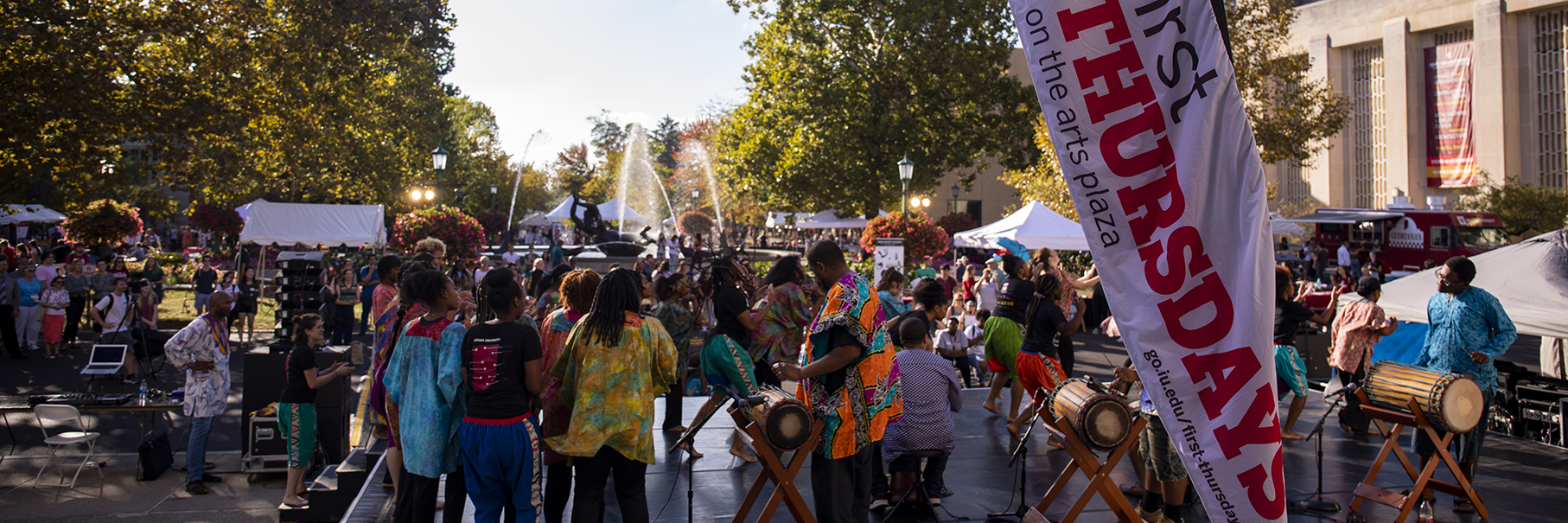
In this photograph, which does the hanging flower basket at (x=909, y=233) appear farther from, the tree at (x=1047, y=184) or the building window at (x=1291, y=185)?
the building window at (x=1291, y=185)

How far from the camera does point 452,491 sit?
4570 mm

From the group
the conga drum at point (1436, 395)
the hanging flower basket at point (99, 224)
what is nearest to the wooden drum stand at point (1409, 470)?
the conga drum at point (1436, 395)

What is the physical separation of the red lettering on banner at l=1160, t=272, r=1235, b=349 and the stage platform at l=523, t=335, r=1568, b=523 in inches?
139

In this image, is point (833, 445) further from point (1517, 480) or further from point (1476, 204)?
point (1476, 204)

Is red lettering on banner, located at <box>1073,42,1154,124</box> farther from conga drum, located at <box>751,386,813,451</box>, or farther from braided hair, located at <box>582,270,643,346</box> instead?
braided hair, located at <box>582,270,643,346</box>

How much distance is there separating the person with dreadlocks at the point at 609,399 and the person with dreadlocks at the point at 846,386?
712mm

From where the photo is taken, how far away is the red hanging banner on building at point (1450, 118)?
38.4 m

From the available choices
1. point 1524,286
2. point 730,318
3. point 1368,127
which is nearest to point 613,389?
point 730,318

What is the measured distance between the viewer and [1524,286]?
27.4 feet

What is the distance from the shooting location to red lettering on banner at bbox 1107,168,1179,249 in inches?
75.1

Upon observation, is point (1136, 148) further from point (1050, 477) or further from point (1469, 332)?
point (1469, 332)

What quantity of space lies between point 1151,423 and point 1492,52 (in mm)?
43303

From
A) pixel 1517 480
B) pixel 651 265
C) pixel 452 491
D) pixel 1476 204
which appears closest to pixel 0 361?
Answer: pixel 651 265

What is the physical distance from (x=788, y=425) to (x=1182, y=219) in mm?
2605
